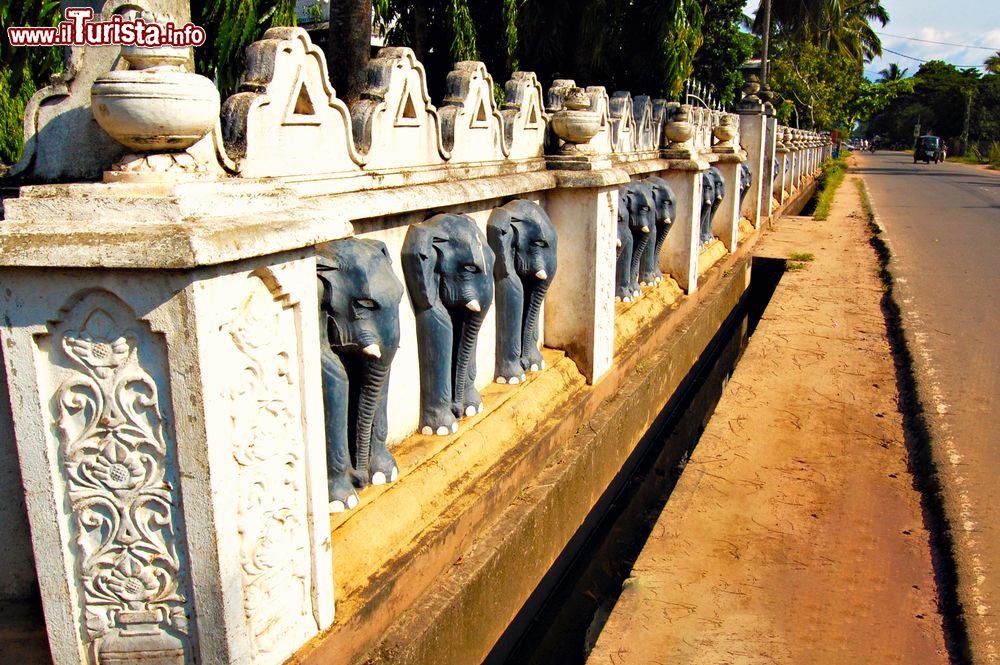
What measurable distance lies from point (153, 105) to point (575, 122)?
9.71 ft

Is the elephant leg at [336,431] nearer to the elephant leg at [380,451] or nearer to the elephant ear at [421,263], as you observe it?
the elephant leg at [380,451]

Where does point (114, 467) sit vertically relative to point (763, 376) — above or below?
above

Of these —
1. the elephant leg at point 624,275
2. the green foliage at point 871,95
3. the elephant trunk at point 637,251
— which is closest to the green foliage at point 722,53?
the elephant trunk at point 637,251

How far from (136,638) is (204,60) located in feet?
24.2

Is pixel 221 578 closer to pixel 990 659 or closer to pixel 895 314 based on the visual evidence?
pixel 990 659

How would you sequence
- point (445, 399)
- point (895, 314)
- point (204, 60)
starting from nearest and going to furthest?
point (445, 399) → point (895, 314) → point (204, 60)

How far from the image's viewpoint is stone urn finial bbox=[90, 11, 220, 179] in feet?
6.04

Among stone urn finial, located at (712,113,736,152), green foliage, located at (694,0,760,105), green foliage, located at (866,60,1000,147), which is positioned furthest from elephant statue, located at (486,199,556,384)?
green foliage, located at (866,60,1000,147)

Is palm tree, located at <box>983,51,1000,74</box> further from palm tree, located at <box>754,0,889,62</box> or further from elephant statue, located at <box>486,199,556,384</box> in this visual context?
elephant statue, located at <box>486,199,556,384</box>

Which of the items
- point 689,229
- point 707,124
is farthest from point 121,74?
point 707,124

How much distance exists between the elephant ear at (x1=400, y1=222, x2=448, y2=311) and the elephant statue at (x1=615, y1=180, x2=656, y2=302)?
2805 mm

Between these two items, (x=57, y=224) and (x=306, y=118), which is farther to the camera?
(x=306, y=118)

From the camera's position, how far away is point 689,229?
7453 millimetres

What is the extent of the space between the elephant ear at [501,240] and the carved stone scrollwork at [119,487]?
2210 mm
